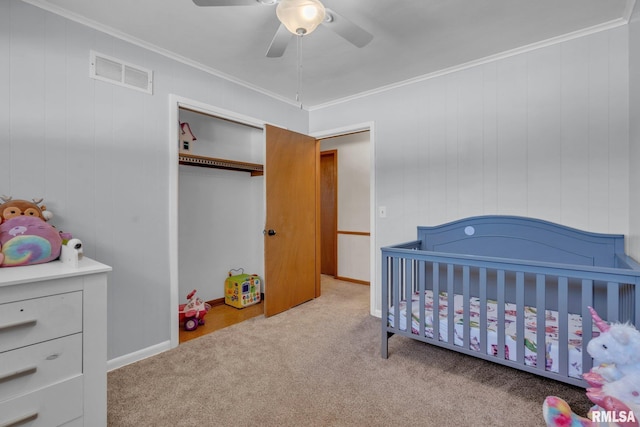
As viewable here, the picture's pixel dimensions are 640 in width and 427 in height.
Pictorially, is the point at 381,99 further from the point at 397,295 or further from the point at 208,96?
the point at 397,295

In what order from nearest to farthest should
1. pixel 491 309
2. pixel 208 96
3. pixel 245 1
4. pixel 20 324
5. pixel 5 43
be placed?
pixel 20 324 → pixel 245 1 → pixel 5 43 → pixel 491 309 → pixel 208 96

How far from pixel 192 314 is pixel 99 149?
1.58 m

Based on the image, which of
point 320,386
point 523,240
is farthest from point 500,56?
point 320,386

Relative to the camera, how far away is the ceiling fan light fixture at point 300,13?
136 centimetres

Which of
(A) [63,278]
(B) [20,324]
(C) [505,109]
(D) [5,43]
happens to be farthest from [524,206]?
(D) [5,43]

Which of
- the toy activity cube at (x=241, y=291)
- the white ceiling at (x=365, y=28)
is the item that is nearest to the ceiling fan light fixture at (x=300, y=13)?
the white ceiling at (x=365, y=28)

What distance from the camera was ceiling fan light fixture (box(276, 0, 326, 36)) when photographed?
1.36 m

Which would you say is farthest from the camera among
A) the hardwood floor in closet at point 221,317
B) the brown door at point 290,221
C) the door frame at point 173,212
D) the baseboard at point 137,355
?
the brown door at point 290,221

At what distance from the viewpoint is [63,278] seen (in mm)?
1299

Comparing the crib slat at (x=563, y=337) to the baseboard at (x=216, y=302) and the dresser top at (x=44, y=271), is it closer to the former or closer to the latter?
the dresser top at (x=44, y=271)

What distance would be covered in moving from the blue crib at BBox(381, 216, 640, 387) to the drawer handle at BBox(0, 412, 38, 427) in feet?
6.22

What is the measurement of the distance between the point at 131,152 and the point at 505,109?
2.82 m

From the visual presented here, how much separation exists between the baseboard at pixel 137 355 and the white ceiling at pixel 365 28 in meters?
2.23

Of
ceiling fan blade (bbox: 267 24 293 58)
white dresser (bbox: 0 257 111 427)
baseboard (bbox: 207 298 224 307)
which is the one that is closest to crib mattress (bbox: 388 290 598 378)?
white dresser (bbox: 0 257 111 427)
